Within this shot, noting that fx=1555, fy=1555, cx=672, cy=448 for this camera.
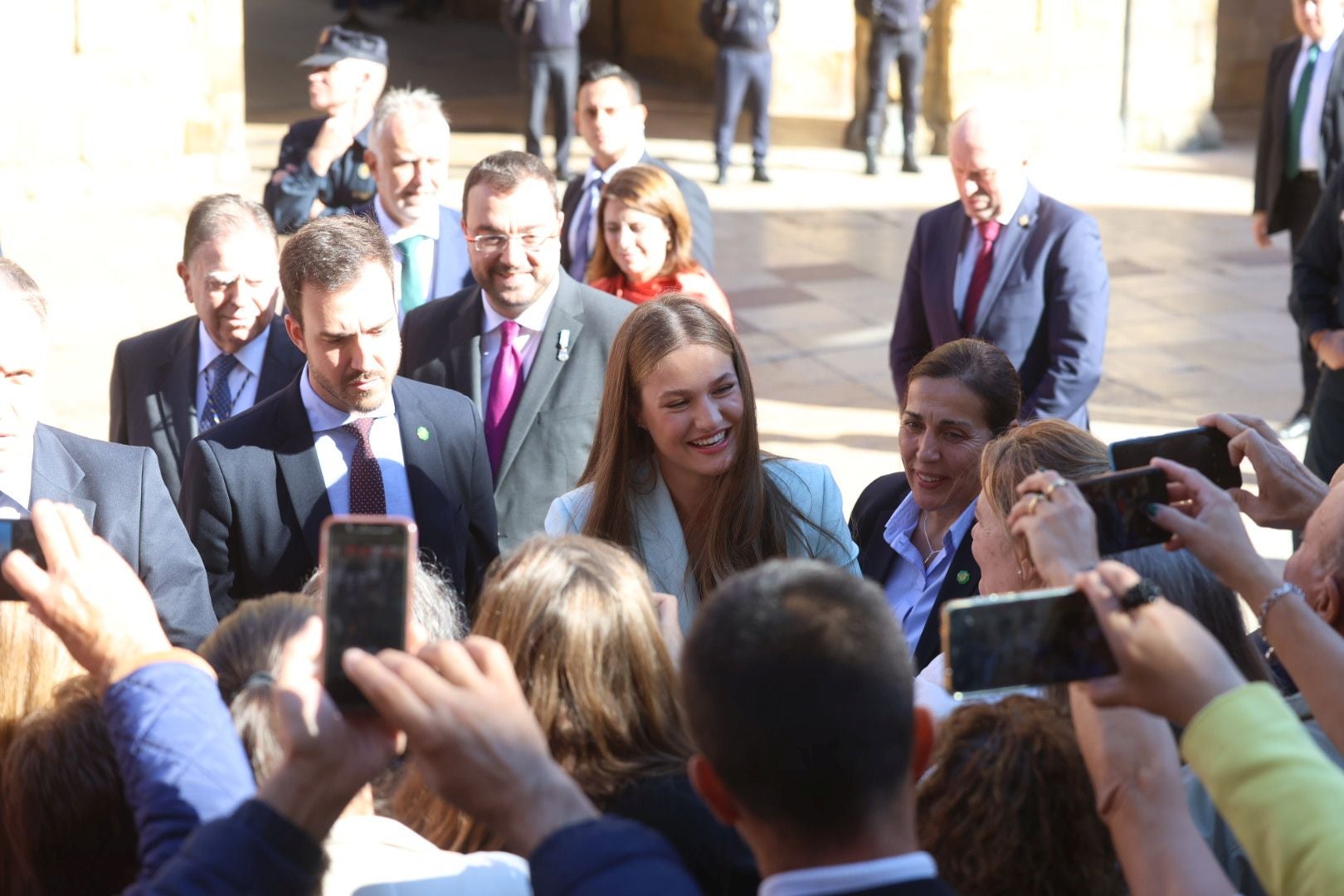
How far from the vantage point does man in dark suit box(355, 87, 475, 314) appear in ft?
18.8

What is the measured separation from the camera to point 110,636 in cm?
210

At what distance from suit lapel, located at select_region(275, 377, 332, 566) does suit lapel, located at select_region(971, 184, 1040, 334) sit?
8.66 ft

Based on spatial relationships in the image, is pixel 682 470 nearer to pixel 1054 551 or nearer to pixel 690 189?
pixel 1054 551

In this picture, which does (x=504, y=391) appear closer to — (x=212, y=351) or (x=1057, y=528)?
(x=212, y=351)

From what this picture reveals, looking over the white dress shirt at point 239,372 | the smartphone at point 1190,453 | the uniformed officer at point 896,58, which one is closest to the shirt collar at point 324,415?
the white dress shirt at point 239,372

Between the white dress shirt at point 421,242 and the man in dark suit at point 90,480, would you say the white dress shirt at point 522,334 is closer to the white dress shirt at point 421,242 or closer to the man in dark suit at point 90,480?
the white dress shirt at point 421,242

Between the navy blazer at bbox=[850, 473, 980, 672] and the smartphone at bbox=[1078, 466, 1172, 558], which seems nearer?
the smartphone at bbox=[1078, 466, 1172, 558]

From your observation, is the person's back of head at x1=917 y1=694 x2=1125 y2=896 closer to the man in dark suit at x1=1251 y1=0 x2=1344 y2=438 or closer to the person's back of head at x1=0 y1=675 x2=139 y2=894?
the person's back of head at x1=0 y1=675 x2=139 y2=894

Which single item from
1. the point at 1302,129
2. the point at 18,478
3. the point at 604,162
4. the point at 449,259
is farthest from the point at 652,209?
the point at 1302,129

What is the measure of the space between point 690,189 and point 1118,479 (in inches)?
173

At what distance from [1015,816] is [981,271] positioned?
149 inches

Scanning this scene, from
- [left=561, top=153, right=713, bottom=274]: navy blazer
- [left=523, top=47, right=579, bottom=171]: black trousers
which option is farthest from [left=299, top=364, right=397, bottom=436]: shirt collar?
[left=523, top=47, right=579, bottom=171]: black trousers

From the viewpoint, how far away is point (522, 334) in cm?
479

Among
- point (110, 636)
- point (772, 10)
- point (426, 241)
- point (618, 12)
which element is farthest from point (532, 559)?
point (618, 12)
